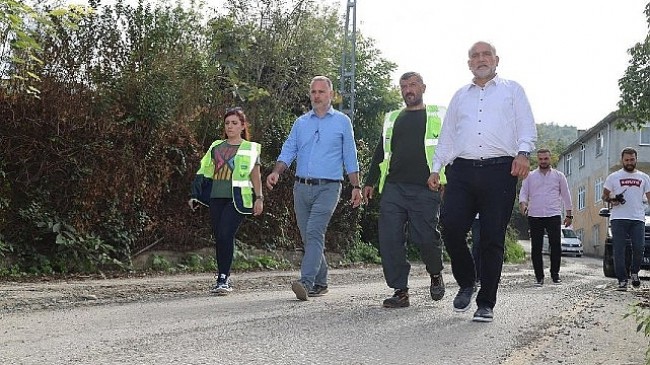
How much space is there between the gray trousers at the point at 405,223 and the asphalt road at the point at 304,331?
38 centimetres

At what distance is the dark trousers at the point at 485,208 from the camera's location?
5895 mm

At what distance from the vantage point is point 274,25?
66.6 feet

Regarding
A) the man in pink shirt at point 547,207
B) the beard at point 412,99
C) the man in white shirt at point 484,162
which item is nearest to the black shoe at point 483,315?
the man in white shirt at point 484,162

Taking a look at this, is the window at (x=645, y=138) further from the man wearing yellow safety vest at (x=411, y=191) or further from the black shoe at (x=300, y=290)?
the black shoe at (x=300, y=290)

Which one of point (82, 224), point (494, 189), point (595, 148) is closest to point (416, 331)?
point (494, 189)

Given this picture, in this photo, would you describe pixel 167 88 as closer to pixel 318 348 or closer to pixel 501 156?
pixel 501 156

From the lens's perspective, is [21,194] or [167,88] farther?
[167,88]

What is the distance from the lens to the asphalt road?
4.15 meters

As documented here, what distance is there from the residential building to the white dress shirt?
4473 cm

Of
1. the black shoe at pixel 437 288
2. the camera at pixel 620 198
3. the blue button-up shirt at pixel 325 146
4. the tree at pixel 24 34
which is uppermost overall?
the tree at pixel 24 34

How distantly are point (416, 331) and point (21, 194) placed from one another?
6.34 meters

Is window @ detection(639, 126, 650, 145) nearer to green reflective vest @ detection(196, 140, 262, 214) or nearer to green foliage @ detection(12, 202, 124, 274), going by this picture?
green foliage @ detection(12, 202, 124, 274)

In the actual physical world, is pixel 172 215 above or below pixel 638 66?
below

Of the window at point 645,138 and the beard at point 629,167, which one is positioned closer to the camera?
the beard at point 629,167
